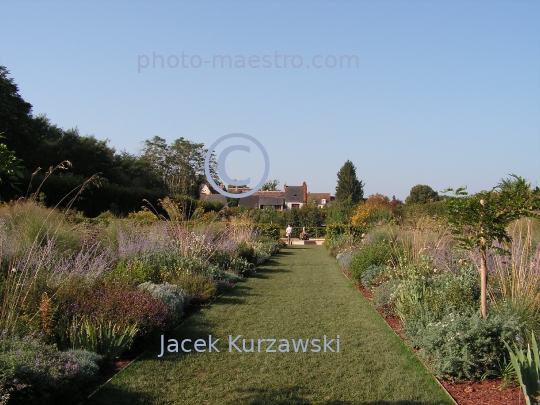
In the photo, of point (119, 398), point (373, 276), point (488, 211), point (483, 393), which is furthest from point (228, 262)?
point (483, 393)

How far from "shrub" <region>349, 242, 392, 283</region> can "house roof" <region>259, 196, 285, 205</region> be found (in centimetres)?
4311

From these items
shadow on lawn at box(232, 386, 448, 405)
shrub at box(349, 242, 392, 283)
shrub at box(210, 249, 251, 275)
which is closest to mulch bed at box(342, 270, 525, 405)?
shadow on lawn at box(232, 386, 448, 405)

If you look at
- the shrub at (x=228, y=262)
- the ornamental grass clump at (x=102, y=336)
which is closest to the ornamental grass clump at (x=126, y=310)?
the ornamental grass clump at (x=102, y=336)

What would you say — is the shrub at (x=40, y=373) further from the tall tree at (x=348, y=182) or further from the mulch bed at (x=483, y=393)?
the tall tree at (x=348, y=182)

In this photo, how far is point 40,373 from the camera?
342 centimetres

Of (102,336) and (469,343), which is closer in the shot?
(469,343)

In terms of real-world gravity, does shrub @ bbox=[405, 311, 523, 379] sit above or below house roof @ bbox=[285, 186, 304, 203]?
below

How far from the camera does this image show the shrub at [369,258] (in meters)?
9.95

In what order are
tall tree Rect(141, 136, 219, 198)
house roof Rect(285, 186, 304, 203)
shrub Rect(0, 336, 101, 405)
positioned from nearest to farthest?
shrub Rect(0, 336, 101, 405)
tall tree Rect(141, 136, 219, 198)
house roof Rect(285, 186, 304, 203)

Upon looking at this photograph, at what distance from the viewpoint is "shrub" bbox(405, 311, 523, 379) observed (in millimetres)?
4359

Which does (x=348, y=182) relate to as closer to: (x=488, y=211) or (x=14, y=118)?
(x=14, y=118)

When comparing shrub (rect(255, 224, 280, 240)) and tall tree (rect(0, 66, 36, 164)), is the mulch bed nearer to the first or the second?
shrub (rect(255, 224, 280, 240))

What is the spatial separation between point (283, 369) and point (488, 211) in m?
2.68

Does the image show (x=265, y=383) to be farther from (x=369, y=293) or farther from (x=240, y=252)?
(x=240, y=252)
